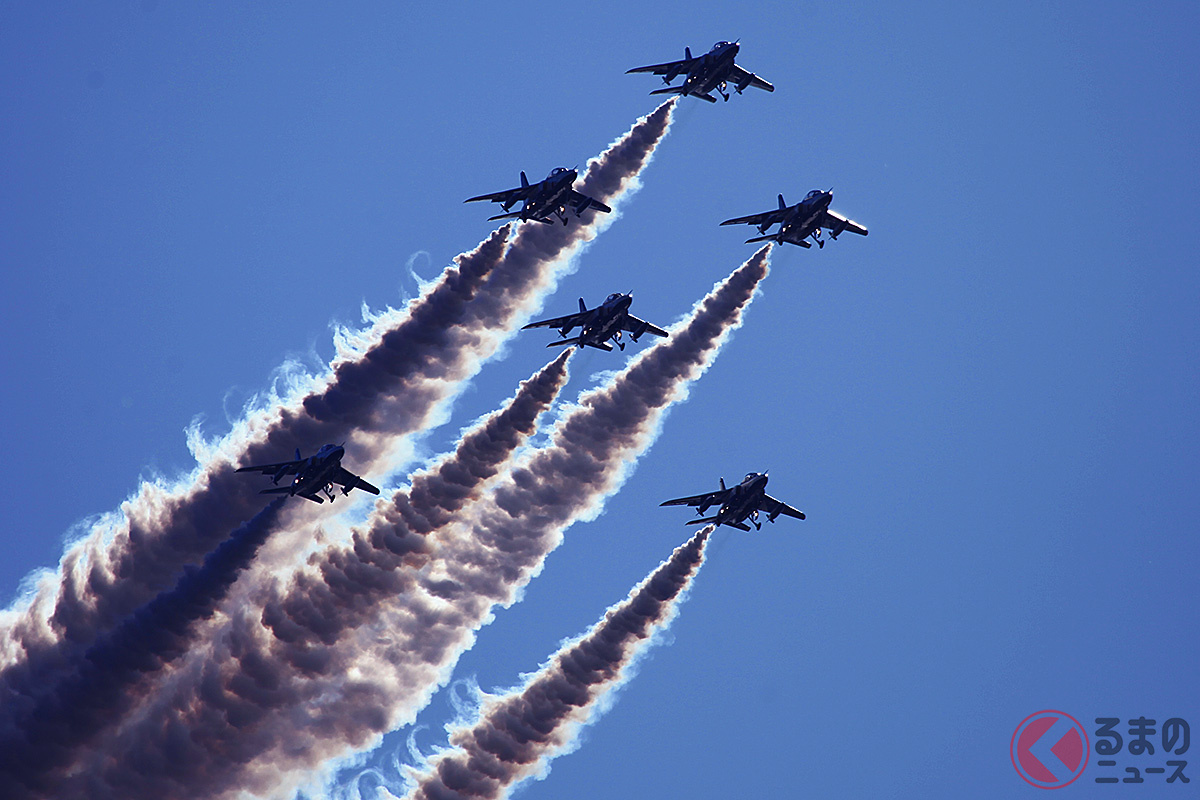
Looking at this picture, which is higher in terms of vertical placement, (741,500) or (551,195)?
(551,195)

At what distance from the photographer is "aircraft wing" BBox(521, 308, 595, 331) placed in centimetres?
8688

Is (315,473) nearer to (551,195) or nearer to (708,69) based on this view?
(551,195)

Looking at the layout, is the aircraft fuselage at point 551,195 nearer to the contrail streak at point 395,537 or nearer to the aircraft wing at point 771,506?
the contrail streak at point 395,537

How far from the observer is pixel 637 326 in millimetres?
88000

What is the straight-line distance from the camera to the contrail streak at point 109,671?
73.1 meters

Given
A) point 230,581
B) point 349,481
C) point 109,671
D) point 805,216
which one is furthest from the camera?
point 805,216

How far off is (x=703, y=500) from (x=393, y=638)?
1958 centimetres

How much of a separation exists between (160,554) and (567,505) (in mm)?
22854

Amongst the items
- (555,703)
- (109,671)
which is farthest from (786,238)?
(109,671)

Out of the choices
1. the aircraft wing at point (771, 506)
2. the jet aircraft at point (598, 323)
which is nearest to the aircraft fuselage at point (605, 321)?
the jet aircraft at point (598, 323)

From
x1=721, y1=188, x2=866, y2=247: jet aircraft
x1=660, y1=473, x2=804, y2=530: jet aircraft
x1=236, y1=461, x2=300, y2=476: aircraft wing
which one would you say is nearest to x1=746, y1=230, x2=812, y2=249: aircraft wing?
x1=721, y1=188, x2=866, y2=247: jet aircraft

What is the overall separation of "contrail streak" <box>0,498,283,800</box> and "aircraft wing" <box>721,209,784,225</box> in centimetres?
3350

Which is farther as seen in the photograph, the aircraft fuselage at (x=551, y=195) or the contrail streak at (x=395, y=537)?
the aircraft fuselage at (x=551, y=195)

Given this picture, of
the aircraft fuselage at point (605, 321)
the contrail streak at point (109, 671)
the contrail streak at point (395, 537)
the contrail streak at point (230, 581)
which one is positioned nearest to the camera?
the contrail streak at point (109, 671)
